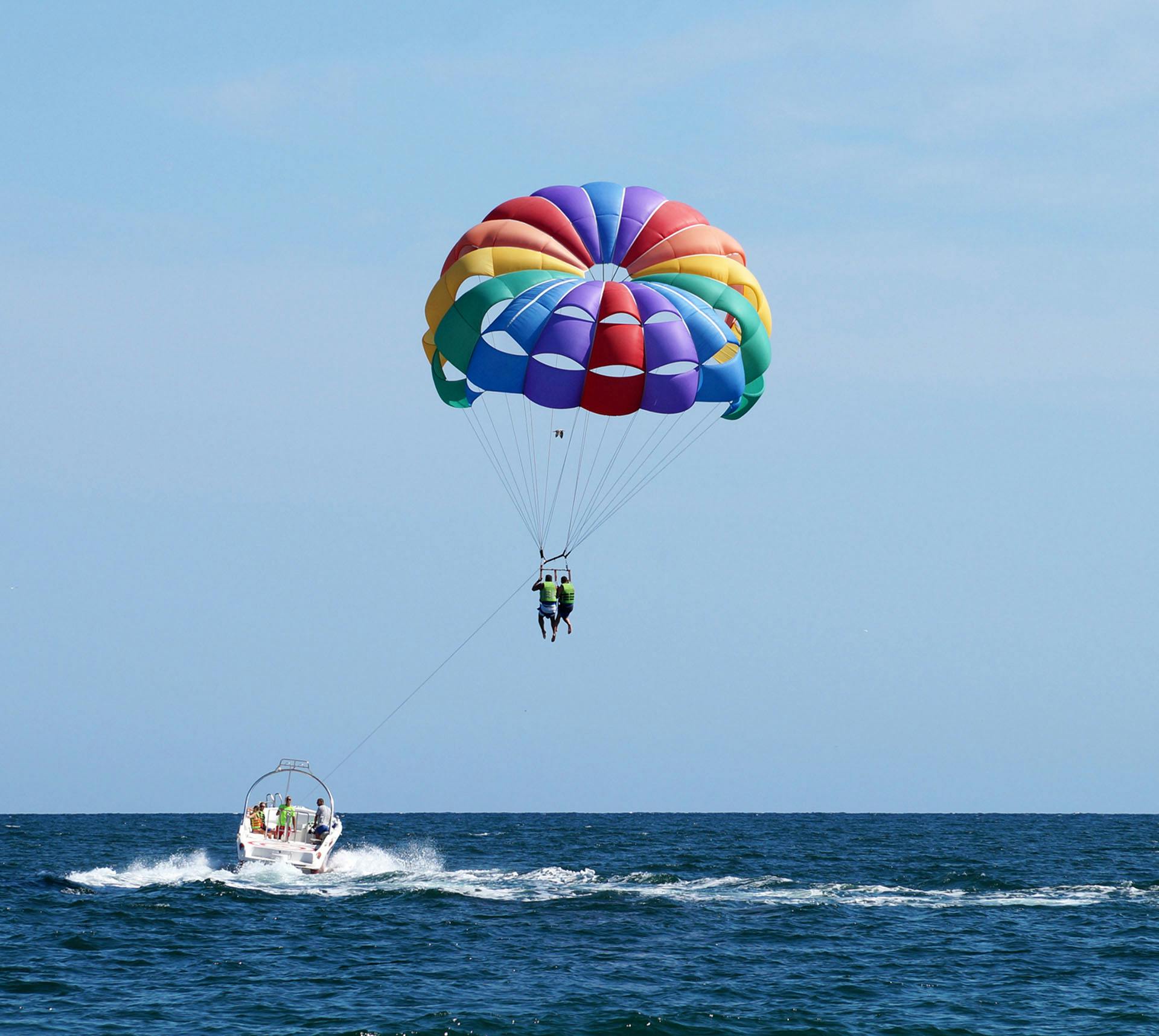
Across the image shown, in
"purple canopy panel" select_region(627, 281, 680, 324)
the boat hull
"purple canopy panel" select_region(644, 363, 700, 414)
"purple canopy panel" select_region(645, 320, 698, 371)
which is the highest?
"purple canopy panel" select_region(627, 281, 680, 324)

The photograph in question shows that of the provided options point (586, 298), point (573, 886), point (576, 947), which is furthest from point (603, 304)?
point (573, 886)

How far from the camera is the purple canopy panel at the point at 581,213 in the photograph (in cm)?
2545

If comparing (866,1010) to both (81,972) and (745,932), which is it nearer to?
(745,932)

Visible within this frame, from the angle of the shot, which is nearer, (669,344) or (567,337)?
(567,337)

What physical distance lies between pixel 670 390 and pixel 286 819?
1476cm

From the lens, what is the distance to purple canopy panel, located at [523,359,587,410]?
24484 millimetres

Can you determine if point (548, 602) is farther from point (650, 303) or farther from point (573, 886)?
point (573, 886)

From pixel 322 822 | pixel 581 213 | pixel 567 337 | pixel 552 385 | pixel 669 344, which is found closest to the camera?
pixel 567 337

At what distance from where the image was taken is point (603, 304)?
78.9 feet

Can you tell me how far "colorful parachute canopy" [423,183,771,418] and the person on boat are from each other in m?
11.1

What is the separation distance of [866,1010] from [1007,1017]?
1.94 metres

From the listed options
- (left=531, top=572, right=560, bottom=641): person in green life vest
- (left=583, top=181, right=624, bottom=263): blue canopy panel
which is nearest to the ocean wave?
(left=531, top=572, right=560, bottom=641): person in green life vest

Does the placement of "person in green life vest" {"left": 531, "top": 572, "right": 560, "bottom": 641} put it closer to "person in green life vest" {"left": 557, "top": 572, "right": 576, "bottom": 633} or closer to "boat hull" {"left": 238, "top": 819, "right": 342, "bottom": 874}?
"person in green life vest" {"left": 557, "top": 572, "right": 576, "bottom": 633}

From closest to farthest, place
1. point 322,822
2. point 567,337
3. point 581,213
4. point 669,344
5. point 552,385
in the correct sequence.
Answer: point 567,337
point 669,344
point 552,385
point 581,213
point 322,822
